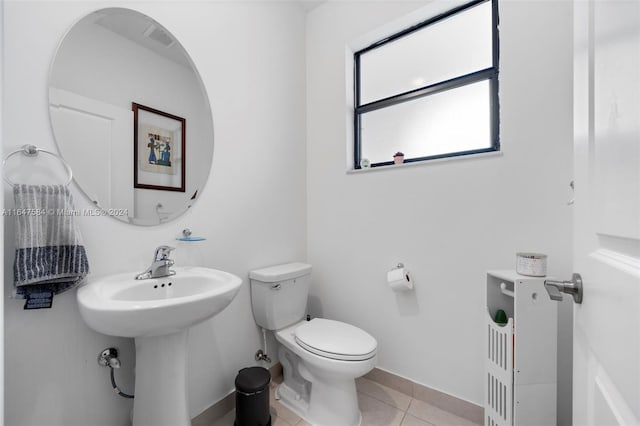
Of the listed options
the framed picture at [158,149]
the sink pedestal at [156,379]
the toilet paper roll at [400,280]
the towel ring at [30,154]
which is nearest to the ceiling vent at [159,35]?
the framed picture at [158,149]

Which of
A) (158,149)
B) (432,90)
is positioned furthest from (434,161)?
(158,149)

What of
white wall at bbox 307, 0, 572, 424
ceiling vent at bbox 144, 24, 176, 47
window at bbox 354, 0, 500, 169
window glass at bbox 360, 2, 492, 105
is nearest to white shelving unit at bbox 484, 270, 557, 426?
white wall at bbox 307, 0, 572, 424

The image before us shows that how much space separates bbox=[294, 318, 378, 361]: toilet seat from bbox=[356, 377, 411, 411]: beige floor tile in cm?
47

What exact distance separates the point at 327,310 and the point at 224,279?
1.02 m

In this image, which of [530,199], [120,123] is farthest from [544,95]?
[120,123]

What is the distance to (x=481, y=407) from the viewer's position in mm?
1357

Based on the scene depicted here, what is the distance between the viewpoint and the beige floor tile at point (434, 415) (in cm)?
138

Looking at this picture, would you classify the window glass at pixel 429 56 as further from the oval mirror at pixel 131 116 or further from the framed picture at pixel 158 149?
the framed picture at pixel 158 149

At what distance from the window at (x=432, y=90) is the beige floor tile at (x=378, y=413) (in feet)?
4.75

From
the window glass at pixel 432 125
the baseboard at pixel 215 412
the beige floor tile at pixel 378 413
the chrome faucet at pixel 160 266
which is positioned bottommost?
the beige floor tile at pixel 378 413

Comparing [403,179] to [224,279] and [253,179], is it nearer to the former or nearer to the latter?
[253,179]

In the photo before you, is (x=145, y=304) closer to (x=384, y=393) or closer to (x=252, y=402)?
(x=252, y=402)

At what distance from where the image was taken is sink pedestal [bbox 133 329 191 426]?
104cm

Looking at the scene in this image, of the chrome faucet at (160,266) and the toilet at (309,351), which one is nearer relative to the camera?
the chrome faucet at (160,266)
